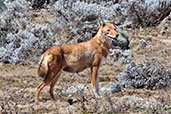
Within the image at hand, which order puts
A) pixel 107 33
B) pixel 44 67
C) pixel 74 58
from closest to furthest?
pixel 44 67, pixel 74 58, pixel 107 33

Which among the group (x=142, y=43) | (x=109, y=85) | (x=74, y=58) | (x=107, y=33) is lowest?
(x=142, y=43)

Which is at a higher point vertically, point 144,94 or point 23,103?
point 23,103

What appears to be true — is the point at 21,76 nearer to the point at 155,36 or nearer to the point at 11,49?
the point at 11,49

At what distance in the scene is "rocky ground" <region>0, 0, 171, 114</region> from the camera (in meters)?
5.75

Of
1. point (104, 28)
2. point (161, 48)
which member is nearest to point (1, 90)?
point (104, 28)

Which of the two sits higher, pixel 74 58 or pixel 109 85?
pixel 74 58

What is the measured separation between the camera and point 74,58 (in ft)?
25.6

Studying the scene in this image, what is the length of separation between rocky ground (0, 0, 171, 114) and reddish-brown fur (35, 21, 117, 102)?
1.47 feet

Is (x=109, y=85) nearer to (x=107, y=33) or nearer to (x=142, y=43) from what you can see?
(x=107, y=33)

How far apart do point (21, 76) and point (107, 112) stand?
5066 mm

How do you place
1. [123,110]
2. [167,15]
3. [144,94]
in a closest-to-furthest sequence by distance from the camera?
[123,110], [144,94], [167,15]

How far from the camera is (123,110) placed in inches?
210

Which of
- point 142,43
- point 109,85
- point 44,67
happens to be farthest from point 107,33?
point 142,43

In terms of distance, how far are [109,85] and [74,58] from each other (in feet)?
4.07
